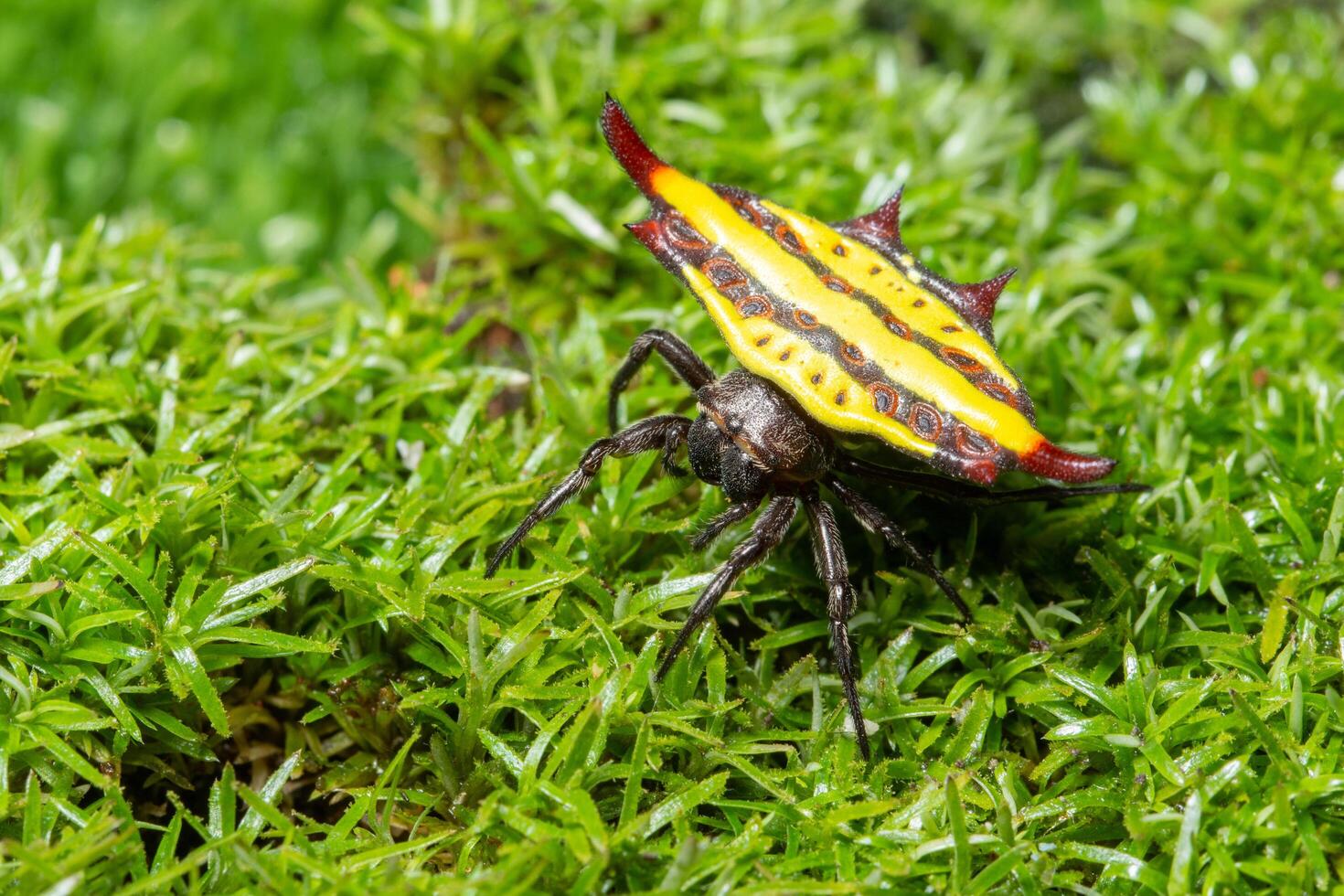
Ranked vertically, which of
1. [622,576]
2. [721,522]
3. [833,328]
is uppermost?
[833,328]

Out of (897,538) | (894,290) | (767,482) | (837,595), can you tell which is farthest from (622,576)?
(894,290)

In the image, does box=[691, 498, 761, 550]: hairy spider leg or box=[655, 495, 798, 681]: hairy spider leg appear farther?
box=[691, 498, 761, 550]: hairy spider leg

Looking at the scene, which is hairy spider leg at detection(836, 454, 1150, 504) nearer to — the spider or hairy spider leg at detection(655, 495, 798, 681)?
the spider

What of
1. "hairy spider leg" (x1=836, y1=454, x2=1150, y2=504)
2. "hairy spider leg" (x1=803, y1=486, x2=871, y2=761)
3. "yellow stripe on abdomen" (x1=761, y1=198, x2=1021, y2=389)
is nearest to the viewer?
"hairy spider leg" (x1=803, y1=486, x2=871, y2=761)

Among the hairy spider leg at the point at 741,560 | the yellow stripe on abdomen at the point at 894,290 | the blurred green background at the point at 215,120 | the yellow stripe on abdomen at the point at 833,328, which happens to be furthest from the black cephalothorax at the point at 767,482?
the blurred green background at the point at 215,120

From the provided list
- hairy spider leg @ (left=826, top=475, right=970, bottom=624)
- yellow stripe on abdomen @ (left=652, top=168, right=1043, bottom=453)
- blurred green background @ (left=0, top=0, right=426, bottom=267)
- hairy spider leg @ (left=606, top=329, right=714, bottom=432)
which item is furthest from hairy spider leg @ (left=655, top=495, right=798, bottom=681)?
blurred green background @ (left=0, top=0, right=426, bottom=267)

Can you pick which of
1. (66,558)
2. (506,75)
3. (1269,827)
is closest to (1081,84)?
(506,75)

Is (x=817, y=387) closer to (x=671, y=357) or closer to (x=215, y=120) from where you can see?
(x=671, y=357)
